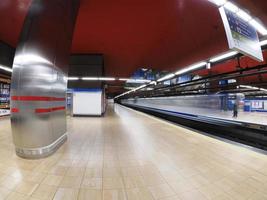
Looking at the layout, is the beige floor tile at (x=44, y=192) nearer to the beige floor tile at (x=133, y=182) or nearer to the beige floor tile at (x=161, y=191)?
the beige floor tile at (x=133, y=182)

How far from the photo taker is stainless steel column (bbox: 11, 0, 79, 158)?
2.81 meters

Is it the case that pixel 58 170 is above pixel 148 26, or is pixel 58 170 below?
below

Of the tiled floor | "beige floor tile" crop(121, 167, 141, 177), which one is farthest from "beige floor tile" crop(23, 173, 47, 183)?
"beige floor tile" crop(121, 167, 141, 177)

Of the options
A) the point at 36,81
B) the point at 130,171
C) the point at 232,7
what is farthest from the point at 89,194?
the point at 232,7

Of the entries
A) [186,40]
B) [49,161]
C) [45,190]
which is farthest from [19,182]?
[186,40]

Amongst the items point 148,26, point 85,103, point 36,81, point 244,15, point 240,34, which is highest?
point 148,26

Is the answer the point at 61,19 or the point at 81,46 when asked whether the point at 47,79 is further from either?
the point at 81,46

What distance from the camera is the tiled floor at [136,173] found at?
194 cm

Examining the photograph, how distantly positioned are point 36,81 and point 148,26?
402 cm

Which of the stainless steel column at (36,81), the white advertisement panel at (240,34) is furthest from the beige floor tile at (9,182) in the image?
the white advertisement panel at (240,34)

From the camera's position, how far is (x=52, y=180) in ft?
7.21

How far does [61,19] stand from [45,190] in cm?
338

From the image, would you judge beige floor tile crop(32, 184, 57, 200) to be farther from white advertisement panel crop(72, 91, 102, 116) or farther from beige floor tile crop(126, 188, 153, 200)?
white advertisement panel crop(72, 91, 102, 116)

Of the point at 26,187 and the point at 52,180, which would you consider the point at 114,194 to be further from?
the point at 26,187
